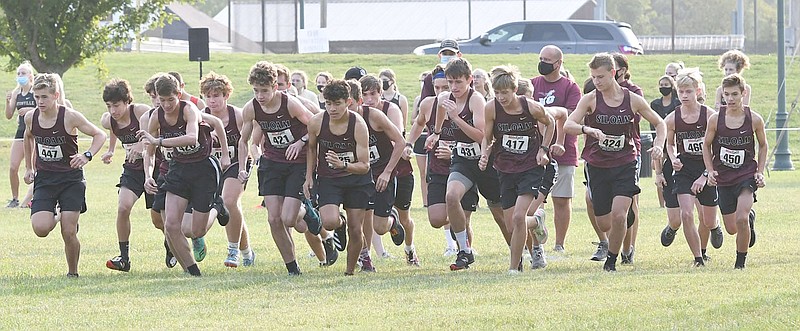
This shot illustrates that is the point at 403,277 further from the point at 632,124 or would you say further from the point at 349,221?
the point at 632,124

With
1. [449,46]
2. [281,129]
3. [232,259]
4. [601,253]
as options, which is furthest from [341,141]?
[449,46]

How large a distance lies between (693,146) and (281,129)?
11.7 ft

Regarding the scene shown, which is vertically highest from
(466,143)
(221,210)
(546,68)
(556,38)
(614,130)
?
(556,38)

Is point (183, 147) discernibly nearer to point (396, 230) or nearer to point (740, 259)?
point (396, 230)

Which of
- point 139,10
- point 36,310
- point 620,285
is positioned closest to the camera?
point 36,310

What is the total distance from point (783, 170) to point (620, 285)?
19.3 m

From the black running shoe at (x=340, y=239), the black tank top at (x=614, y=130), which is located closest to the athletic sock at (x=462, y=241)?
the black running shoe at (x=340, y=239)

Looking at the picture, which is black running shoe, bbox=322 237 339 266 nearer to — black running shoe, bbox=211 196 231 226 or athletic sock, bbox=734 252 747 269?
black running shoe, bbox=211 196 231 226

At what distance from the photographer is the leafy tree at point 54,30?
99.7 ft

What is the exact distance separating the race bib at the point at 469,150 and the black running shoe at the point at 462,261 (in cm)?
82

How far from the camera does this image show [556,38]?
4394 centimetres

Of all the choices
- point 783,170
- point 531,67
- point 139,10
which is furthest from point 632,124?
point 531,67

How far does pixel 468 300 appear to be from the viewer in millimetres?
9352

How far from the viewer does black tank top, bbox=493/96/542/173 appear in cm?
1122
